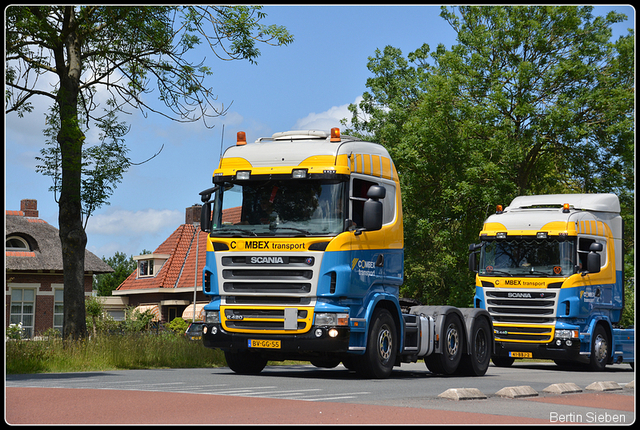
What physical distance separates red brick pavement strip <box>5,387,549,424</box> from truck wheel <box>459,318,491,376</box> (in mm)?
7425

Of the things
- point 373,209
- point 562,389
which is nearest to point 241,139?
point 373,209

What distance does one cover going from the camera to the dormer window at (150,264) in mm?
52438

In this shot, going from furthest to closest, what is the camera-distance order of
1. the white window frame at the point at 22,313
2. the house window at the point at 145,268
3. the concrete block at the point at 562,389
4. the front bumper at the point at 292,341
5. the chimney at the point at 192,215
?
1. the chimney at the point at 192,215
2. the house window at the point at 145,268
3. the white window frame at the point at 22,313
4. the front bumper at the point at 292,341
5. the concrete block at the point at 562,389

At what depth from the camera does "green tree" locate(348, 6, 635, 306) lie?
31.8 m

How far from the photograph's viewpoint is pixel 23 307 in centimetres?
4372

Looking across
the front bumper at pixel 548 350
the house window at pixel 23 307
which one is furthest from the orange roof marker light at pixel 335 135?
the house window at pixel 23 307

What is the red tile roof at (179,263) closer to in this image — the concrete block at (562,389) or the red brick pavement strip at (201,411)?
the concrete block at (562,389)

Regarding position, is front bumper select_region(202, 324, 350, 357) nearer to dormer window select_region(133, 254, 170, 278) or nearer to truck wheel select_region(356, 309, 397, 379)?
truck wheel select_region(356, 309, 397, 379)

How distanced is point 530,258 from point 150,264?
37.5 meters

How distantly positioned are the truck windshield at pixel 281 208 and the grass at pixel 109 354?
403cm

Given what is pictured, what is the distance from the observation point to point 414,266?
33.8 meters

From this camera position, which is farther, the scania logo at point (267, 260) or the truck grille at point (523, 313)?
the truck grille at point (523, 313)

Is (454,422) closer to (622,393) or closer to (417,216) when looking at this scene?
(622,393)

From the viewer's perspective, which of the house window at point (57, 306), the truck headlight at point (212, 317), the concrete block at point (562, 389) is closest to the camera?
the concrete block at point (562, 389)
